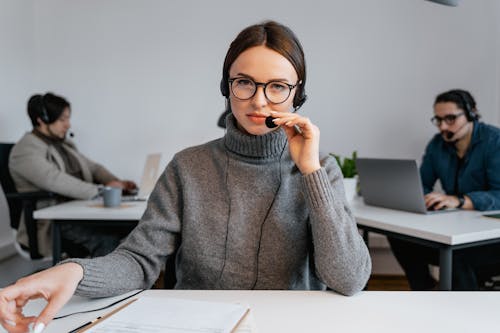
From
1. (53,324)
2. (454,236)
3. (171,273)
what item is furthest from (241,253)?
(171,273)

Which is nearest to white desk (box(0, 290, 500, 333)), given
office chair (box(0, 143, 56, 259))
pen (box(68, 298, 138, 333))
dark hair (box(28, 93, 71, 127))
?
pen (box(68, 298, 138, 333))

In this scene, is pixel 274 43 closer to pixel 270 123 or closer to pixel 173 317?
pixel 270 123

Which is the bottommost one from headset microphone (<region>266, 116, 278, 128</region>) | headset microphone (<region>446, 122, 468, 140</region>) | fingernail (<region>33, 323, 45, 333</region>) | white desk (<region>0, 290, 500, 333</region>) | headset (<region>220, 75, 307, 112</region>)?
white desk (<region>0, 290, 500, 333</region>)

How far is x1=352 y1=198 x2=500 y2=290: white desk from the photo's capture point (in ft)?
4.57

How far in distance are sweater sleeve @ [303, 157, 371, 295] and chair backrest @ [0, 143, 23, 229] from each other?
1774 mm

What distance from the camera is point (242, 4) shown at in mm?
3053

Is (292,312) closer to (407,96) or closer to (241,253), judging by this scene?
(241,253)

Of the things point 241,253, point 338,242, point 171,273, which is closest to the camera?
point 338,242

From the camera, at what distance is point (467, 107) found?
7.25ft

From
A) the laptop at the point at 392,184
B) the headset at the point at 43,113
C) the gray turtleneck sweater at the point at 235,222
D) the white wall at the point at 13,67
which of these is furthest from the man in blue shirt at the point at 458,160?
the white wall at the point at 13,67

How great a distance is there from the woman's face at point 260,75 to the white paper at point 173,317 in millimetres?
379

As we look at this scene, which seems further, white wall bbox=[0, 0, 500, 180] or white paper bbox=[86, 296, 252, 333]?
white wall bbox=[0, 0, 500, 180]

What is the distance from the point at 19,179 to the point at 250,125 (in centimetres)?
179

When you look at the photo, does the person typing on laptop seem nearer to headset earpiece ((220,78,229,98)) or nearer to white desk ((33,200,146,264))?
white desk ((33,200,146,264))
